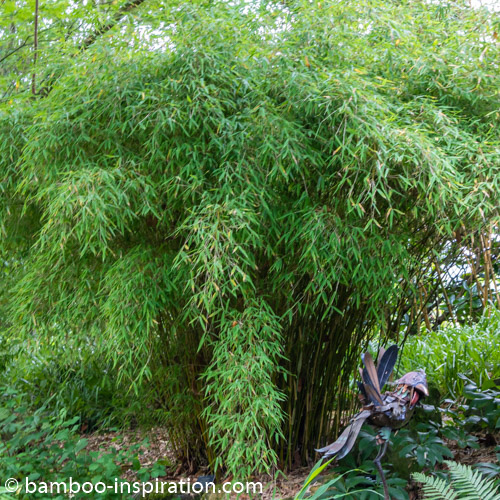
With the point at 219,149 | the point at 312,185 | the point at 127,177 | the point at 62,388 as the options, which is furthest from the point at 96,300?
the point at 62,388

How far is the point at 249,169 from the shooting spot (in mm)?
1964

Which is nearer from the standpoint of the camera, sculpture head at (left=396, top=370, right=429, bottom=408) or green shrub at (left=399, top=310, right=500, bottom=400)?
sculpture head at (left=396, top=370, right=429, bottom=408)

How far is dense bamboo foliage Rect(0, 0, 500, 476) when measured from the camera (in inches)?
75.1

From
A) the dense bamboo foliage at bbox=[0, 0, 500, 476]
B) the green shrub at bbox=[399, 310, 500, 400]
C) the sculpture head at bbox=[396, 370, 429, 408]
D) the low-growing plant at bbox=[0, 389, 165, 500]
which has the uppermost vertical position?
the dense bamboo foliage at bbox=[0, 0, 500, 476]

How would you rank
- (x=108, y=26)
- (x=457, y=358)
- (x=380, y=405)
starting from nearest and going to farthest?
(x=380, y=405), (x=108, y=26), (x=457, y=358)

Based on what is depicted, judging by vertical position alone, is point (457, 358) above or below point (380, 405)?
below

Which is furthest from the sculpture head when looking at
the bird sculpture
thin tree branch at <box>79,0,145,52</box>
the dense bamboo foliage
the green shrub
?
thin tree branch at <box>79,0,145,52</box>

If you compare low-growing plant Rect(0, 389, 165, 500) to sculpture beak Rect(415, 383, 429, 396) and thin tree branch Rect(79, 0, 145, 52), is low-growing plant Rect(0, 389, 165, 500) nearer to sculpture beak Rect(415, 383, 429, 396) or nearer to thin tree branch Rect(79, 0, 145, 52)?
sculpture beak Rect(415, 383, 429, 396)

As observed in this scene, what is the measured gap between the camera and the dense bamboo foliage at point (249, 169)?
6.26 ft

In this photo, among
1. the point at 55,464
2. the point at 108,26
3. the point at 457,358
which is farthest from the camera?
the point at 457,358

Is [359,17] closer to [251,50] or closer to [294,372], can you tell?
[251,50]

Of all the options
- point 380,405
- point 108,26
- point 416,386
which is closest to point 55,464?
point 380,405

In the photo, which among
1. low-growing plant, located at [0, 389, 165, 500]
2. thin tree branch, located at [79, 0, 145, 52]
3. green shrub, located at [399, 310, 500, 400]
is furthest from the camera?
green shrub, located at [399, 310, 500, 400]

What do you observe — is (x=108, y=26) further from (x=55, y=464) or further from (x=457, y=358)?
(x=457, y=358)
